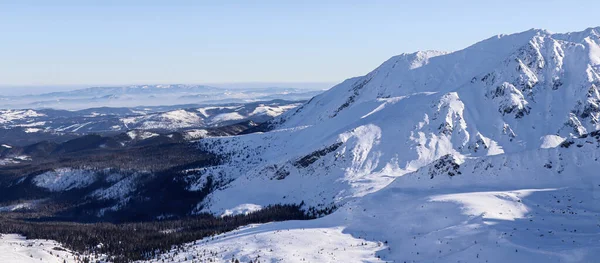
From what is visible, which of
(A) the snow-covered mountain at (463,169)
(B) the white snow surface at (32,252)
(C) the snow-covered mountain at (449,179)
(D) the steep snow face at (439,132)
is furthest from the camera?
(D) the steep snow face at (439,132)

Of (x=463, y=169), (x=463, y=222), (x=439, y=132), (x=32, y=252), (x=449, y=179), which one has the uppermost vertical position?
(x=439, y=132)

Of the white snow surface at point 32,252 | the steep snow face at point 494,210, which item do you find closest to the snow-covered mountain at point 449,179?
the steep snow face at point 494,210

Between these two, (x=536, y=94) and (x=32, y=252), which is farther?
(x=536, y=94)

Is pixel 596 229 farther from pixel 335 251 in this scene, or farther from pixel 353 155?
pixel 353 155

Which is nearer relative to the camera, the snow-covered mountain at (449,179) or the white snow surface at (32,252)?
the snow-covered mountain at (449,179)

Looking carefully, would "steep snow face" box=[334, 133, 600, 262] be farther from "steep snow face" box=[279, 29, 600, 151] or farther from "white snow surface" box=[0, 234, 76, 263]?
"white snow surface" box=[0, 234, 76, 263]

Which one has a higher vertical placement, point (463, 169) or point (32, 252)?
point (463, 169)

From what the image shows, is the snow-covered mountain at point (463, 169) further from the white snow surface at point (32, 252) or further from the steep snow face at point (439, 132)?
the white snow surface at point (32, 252)

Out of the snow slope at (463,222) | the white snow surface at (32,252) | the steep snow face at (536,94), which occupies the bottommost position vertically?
the white snow surface at (32,252)

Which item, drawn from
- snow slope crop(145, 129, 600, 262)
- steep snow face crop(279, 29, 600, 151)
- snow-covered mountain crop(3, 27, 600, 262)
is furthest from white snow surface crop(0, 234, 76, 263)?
steep snow face crop(279, 29, 600, 151)

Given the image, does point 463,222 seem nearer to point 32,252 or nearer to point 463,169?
point 463,169

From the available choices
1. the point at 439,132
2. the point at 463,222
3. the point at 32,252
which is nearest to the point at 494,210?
the point at 463,222
